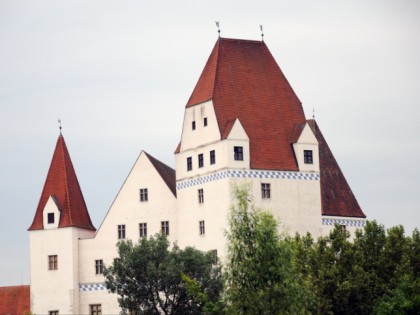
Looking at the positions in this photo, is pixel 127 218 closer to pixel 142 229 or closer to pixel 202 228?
pixel 142 229

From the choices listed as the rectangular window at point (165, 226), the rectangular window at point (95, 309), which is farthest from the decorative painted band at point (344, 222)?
the rectangular window at point (95, 309)

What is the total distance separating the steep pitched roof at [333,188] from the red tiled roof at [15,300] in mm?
24095

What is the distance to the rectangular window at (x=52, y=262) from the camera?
351 feet

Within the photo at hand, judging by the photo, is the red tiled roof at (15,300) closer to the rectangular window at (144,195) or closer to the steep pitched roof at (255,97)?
the rectangular window at (144,195)

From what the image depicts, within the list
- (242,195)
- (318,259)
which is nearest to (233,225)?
(242,195)

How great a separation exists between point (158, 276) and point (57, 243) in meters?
16.8

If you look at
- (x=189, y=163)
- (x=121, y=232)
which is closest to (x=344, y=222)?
(x=189, y=163)

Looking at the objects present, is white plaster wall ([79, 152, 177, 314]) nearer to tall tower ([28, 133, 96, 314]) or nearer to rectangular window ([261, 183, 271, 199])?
tall tower ([28, 133, 96, 314])

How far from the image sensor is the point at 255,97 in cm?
10456

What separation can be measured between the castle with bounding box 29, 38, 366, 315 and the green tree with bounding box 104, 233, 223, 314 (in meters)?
6.25

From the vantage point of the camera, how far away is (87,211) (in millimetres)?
110562

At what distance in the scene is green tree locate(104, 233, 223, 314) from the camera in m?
92.4

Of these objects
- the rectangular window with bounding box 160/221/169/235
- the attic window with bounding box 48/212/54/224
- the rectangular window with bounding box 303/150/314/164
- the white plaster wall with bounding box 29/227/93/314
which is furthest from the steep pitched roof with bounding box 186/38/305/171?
the white plaster wall with bounding box 29/227/93/314

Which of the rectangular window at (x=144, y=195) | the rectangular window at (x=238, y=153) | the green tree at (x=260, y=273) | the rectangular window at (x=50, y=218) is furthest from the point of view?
the rectangular window at (x=50, y=218)
